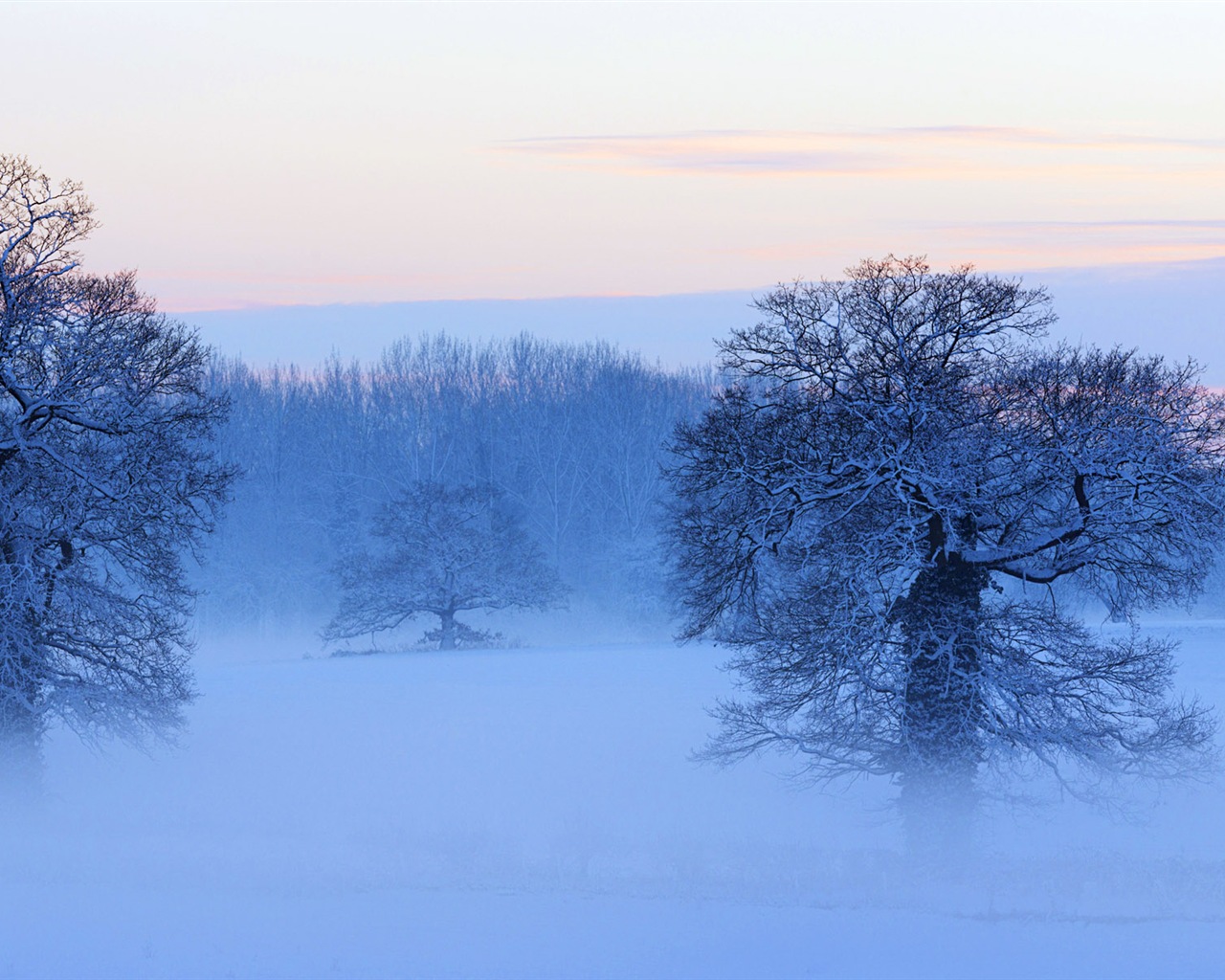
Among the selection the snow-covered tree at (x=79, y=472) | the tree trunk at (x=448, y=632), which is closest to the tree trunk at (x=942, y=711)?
the snow-covered tree at (x=79, y=472)

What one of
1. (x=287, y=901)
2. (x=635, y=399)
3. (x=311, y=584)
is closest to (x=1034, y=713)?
(x=287, y=901)

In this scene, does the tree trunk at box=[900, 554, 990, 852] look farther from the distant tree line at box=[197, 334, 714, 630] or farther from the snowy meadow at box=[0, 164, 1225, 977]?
the distant tree line at box=[197, 334, 714, 630]

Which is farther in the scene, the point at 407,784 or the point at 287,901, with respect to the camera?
the point at 407,784

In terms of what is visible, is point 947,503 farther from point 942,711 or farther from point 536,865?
point 536,865

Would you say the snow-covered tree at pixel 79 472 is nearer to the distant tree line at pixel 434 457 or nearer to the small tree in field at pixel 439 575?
the small tree in field at pixel 439 575

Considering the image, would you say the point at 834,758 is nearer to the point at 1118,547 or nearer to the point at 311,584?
the point at 1118,547

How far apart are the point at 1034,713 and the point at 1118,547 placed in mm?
2434

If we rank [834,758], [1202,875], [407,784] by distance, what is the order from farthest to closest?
[407,784] < [834,758] < [1202,875]

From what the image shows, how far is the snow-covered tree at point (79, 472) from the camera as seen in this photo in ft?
61.8

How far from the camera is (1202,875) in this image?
51.5 feet

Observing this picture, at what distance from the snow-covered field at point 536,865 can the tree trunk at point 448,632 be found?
46.7ft

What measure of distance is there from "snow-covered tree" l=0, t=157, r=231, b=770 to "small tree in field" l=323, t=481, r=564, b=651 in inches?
936

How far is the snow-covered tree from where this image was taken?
18.8m

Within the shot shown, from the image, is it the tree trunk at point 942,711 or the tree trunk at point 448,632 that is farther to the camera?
the tree trunk at point 448,632
